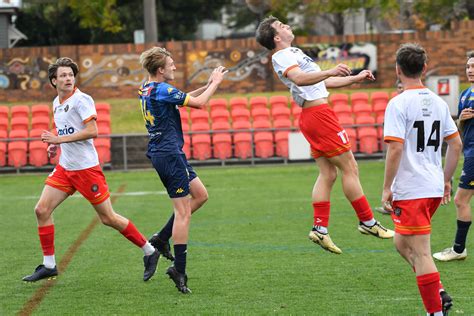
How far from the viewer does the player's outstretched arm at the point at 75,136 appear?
8117mm

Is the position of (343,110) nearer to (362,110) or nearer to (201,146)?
(362,110)

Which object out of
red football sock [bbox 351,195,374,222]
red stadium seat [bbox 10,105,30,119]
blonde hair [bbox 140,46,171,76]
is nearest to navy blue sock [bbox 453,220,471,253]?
red football sock [bbox 351,195,374,222]

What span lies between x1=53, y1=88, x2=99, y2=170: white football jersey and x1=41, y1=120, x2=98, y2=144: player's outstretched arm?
108 mm

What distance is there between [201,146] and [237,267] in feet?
39.0

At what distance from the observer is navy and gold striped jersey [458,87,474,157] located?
29.2 ft

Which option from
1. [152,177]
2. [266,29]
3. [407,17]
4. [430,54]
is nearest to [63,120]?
[266,29]

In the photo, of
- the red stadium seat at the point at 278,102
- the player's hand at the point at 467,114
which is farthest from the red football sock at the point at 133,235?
the red stadium seat at the point at 278,102

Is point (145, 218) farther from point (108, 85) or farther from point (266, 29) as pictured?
point (108, 85)

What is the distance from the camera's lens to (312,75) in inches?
303

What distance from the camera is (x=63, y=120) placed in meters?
8.38

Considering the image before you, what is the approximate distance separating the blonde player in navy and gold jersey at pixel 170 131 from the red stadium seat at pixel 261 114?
14.5m

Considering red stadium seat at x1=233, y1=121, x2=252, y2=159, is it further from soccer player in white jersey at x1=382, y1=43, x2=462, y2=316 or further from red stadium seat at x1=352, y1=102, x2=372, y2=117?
soccer player in white jersey at x1=382, y1=43, x2=462, y2=316

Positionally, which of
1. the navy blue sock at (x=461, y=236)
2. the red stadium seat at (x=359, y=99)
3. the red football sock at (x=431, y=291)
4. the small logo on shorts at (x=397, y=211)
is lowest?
the navy blue sock at (x=461, y=236)

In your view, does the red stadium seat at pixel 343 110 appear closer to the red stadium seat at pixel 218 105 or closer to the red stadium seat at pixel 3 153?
the red stadium seat at pixel 218 105
